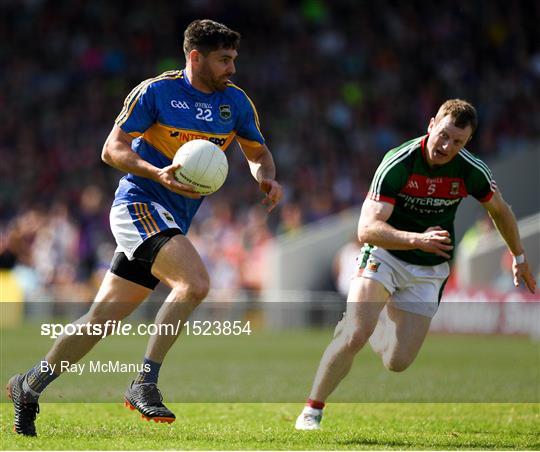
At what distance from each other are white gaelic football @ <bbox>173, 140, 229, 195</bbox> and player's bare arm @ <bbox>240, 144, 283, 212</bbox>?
17.8 inches

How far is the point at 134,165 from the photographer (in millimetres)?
7707

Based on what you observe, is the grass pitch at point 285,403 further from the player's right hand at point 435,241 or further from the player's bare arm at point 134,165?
the player's bare arm at point 134,165

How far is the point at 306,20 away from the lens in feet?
96.7

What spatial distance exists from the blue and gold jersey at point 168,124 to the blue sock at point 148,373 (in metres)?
0.92

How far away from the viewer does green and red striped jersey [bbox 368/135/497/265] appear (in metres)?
8.48

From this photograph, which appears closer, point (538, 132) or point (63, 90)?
point (538, 132)

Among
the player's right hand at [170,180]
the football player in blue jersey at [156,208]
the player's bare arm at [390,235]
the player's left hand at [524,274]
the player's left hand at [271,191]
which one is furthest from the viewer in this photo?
the player's left hand at [524,274]

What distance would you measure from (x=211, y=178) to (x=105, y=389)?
4265mm

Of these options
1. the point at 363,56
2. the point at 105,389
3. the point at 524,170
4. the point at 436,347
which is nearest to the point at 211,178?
the point at 105,389

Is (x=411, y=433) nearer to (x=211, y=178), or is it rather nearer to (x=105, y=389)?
(x=211, y=178)

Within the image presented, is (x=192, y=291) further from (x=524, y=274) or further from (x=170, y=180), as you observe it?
(x=524, y=274)

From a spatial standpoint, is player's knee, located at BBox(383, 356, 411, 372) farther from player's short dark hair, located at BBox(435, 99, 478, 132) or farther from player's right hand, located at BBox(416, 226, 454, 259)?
player's short dark hair, located at BBox(435, 99, 478, 132)

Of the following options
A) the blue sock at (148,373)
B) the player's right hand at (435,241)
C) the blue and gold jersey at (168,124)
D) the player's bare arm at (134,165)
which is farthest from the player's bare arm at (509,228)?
the blue sock at (148,373)

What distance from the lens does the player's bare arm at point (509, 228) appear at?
28.7 feet
